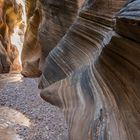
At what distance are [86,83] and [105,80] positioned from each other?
2.91 ft

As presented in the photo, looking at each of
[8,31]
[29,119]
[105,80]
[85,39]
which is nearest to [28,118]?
[29,119]

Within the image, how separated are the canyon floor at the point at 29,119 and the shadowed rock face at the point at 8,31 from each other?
12.2 meters

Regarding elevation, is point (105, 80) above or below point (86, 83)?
above

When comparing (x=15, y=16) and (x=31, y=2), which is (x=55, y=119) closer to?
(x=31, y=2)

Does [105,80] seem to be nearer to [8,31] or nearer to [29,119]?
[29,119]

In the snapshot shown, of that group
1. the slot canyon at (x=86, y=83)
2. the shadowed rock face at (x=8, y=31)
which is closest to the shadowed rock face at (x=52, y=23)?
the slot canyon at (x=86, y=83)

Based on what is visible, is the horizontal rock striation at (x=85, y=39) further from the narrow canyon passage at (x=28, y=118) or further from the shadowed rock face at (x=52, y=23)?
the shadowed rock face at (x=52, y=23)

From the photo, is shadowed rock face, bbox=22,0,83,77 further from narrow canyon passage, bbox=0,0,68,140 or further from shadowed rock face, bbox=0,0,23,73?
shadowed rock face, bbox=0,0,23,73

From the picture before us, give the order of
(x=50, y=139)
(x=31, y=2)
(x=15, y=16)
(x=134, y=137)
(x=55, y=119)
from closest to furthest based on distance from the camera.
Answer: (x=134, y=137)
(x=50, y=139)
(x=55, y=119)
(x=31, y=2)
(x=15, y=16)

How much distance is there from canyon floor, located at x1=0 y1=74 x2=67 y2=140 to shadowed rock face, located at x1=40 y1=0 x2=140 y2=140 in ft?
0.93

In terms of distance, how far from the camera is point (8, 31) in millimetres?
25875

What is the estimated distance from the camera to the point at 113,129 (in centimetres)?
312

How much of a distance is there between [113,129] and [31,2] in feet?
52.3

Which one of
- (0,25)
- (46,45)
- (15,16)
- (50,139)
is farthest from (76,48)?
(15,16)
